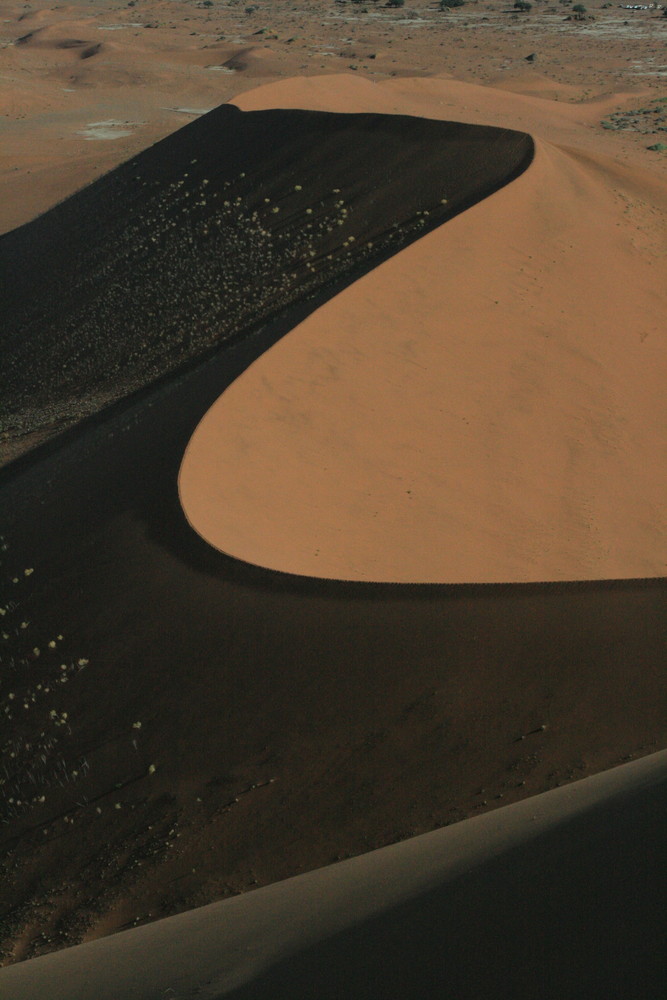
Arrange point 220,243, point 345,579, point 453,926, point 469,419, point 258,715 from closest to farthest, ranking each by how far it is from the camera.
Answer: point 453,926 → point 258,715 → point 345,579 → point 469,419 → point 220,243

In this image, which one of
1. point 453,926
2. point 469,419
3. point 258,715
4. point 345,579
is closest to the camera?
point 453,926

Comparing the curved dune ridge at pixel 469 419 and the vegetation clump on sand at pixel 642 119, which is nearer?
the curved dune ridge at pixel 469 419

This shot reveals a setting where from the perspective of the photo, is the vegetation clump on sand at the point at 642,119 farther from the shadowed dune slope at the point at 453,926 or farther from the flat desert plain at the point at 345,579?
the shadowed dune slope at the point at 453,926

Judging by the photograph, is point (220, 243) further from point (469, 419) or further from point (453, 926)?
point (453, 926)

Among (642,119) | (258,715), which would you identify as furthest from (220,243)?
(642,119)

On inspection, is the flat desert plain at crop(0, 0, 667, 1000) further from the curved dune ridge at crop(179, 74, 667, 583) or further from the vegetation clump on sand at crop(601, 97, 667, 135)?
Answer: the vegetation clump on sand at crop(601, 97, 667, 135)

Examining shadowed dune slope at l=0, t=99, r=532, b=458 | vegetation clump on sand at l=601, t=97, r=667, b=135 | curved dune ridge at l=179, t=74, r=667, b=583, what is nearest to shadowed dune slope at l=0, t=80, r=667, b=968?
curved dune ridge at l=179, t=74, r=667, b=583

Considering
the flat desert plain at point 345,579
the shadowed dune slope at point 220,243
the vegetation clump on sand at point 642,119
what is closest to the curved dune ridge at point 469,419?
the flat desert plain at point 345,579
